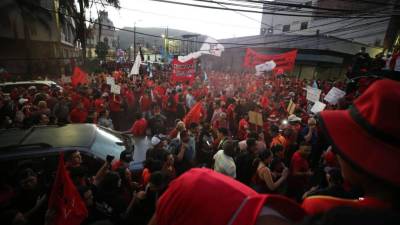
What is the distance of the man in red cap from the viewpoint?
31.0 inches

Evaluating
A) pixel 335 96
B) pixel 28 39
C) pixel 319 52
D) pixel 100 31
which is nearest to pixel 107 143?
pixel 335 96

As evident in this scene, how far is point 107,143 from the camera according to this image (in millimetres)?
5348

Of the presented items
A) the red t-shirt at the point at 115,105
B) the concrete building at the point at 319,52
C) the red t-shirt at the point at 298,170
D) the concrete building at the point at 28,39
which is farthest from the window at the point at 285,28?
the red t-shirt at the point at 298,170

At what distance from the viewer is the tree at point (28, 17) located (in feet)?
56.0

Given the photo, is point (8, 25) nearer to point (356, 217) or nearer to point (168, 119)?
point (168, 119)

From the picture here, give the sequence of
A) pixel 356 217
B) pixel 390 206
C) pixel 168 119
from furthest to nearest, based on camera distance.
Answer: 1. pixel 168 119
2. pixel 390 206
3. pixel 356 217

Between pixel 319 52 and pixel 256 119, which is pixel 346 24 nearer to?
pixel 319 52

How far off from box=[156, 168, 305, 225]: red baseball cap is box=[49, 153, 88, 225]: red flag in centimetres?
254

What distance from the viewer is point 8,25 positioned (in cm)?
1758

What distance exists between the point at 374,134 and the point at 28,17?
23.8 meters

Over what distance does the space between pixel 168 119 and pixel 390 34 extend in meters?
27.2

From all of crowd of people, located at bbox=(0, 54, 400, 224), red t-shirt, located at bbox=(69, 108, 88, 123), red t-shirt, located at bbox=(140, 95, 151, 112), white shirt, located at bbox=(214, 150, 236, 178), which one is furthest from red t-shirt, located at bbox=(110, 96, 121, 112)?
white shirt, located at bbox=(214, 150, 236, 178)

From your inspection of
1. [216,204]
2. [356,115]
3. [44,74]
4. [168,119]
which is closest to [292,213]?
[216,204]

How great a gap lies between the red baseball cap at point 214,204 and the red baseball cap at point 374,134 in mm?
293
